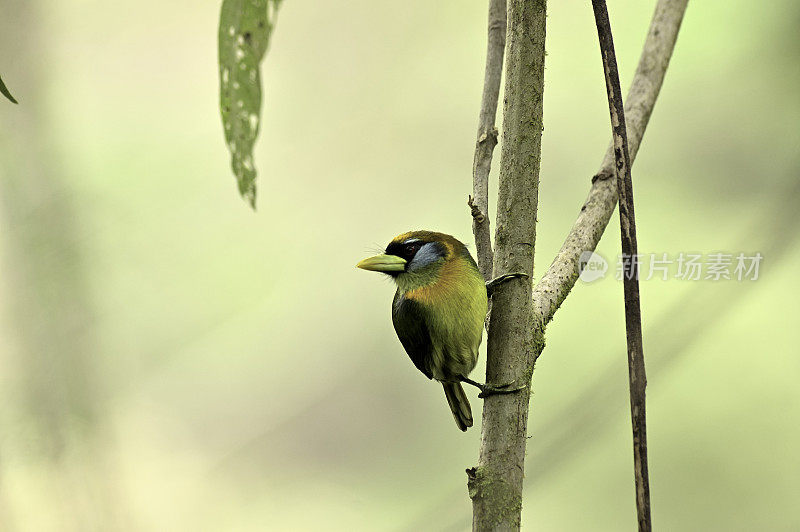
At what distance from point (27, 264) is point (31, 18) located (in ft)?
1.29

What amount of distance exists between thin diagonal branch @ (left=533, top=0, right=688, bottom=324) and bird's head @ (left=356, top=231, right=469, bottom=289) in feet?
0.43

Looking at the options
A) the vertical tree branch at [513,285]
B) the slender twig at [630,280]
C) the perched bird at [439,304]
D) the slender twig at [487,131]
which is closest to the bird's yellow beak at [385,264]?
the perched bird at [439,304]

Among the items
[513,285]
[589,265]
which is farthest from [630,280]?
[589,265]

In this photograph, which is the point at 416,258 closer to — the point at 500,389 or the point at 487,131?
the point at 487,131

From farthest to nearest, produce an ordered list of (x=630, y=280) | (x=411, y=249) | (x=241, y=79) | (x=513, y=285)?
1. (x=411, y=249)
2. (x=513, y=285)
3. (x=630, y=280)
4. (x=241, y=79)

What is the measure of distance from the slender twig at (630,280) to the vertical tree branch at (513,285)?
72 mm

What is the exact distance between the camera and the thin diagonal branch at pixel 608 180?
645 mm

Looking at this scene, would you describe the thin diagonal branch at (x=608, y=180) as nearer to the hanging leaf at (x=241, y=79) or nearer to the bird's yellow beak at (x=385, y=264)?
the bird's yellow beak at (x=385, y=264)

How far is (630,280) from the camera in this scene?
17.8 inches

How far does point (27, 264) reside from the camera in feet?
3.37

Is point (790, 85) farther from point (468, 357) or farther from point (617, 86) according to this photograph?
point (617, 86)

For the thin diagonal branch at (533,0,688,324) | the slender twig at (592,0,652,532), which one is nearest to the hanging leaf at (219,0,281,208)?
the slender twig at (592,0,652,532)

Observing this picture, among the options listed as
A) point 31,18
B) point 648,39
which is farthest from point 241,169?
point 31,18

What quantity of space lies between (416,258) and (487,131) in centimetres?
16
